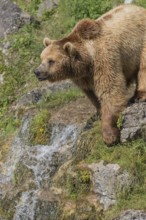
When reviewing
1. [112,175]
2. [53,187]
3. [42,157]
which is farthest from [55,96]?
[112,175]

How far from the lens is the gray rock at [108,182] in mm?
8836

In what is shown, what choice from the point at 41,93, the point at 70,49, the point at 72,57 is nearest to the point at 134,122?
the point at 72,57

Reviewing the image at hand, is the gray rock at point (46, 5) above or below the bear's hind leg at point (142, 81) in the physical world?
below

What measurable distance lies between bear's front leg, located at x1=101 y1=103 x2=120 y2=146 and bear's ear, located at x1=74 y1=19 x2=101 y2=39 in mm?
1126

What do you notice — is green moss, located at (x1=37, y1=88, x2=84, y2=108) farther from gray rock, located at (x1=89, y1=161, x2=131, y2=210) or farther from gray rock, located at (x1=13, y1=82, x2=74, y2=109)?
gray rock, located at (x1=89, y1=161, x2=131, y2=210)

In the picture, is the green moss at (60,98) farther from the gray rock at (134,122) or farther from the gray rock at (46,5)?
the gray rock at (46,5)

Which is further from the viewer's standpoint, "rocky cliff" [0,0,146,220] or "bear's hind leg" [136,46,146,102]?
"bear's hind leg" [136,46,146,102]

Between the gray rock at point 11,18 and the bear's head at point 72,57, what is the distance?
7564mm

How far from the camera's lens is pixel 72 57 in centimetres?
939

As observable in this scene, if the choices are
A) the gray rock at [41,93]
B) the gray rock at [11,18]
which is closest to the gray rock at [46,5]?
the gray rock at [11,18]

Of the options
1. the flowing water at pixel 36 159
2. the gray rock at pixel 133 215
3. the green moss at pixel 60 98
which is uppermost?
the gray rock at pixel 133 215

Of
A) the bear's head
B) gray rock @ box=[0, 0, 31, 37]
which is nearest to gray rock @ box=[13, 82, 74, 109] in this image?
gray rock @ box=[0, 0, 31, 37]

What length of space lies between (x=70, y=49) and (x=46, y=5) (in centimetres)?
887

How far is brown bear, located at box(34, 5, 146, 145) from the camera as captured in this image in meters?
9.28
